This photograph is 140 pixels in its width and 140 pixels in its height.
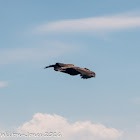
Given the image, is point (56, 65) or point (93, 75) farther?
point (56, 65)

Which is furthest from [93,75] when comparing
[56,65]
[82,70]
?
[56,65]

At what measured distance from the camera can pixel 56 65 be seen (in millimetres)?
81938

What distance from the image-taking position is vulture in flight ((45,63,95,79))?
252ft

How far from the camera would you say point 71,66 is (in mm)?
81938

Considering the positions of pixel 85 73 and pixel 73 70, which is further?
pixel 73 70

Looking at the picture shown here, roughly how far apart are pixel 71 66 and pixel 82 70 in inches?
130

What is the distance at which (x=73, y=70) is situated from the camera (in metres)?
79.8

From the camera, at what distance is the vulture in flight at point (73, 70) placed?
76.8 meters

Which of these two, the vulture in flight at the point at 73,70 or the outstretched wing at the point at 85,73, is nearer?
the outstretched wing at the point at 85,73

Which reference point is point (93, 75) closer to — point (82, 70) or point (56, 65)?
point (82, 70)

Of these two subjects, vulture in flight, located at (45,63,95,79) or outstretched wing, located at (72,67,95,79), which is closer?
outstretched wing, located at (72,67,95,79)

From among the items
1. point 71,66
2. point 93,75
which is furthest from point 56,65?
point 93,75

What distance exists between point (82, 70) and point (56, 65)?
5.53 m

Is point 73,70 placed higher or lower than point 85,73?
higher
